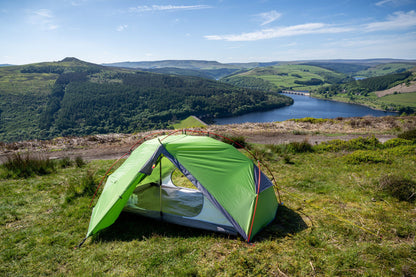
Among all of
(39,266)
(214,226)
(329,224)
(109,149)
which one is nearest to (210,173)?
(214,226)

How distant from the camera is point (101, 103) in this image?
125 m

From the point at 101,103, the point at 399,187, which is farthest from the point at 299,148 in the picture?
the point at 101,103

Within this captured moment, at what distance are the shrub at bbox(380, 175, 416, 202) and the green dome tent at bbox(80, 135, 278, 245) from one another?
4.46 m

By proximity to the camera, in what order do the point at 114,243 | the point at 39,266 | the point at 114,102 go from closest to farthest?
the point at 39,266, the point at 114,243, the point at 114,102

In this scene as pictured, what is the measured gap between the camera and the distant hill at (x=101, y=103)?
9700 cm

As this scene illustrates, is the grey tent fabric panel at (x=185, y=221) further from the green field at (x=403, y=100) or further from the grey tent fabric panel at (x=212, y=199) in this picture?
the green field at (x=403, y=100)

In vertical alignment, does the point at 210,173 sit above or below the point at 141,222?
above

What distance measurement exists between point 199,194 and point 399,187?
6955mm

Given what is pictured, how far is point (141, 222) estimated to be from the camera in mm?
6605

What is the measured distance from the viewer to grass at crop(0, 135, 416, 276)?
4.52 m

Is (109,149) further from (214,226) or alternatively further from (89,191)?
(214,226)

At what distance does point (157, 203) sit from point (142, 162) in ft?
5.19

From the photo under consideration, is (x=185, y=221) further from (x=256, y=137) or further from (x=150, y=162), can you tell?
(x=256, y=137)

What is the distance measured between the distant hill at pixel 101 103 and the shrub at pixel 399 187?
98784 mm
